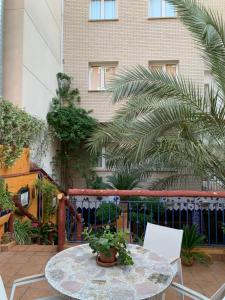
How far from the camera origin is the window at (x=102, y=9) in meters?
12.5

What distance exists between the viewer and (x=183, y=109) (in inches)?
218

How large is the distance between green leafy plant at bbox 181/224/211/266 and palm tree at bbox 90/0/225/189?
1351 mm

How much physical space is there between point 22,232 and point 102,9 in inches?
386

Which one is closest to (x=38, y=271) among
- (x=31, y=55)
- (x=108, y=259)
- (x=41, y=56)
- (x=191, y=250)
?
(x=108, y=259)

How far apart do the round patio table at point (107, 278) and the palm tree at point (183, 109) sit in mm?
3084

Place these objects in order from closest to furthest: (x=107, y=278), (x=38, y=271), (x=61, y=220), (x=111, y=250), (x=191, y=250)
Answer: (x=107, y=278) → (x=111, y=250) → (x=38, y=271) → (x=191, y=250) → (x=61, y=220)

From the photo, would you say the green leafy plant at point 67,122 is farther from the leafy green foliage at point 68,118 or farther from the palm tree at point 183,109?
the palm tree at point 183,109

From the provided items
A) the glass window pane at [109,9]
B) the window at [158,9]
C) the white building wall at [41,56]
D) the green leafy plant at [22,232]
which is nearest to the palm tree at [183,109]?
the green leafy plant at [22,232]

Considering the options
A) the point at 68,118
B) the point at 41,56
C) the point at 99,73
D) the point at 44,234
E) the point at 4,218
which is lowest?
the point at 44,234

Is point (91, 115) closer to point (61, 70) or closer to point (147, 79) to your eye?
point (61, 70)

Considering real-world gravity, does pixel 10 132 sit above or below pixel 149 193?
above

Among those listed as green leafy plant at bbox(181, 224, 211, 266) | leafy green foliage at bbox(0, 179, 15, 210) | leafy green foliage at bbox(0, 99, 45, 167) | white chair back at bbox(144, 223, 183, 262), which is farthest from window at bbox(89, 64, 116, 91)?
white chair back at bbox(144, 223, 183, 262)

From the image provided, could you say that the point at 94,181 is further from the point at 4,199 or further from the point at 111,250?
the point at 111,250

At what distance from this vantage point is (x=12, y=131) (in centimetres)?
648
